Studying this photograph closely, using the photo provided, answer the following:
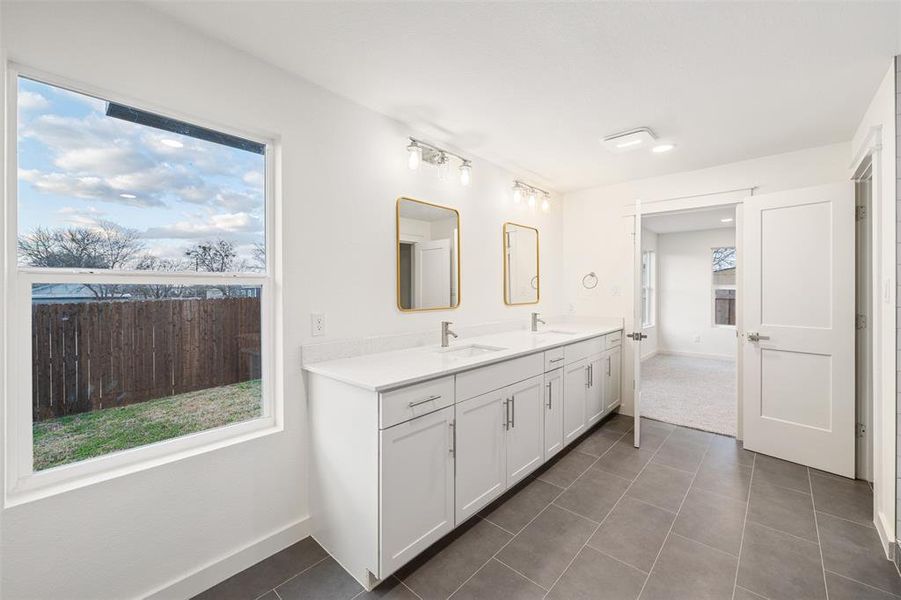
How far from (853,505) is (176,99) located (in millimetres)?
4208

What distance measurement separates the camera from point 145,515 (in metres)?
1.49

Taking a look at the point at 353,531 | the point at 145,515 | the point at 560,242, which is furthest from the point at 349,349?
the point at 560,242

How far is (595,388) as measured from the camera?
3336mm

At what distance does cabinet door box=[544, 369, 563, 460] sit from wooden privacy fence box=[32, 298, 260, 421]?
1.85m

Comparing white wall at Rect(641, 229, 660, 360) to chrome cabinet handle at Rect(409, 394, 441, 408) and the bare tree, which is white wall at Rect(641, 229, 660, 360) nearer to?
chrome cabinet handle at Rect(409, 394, 441, 408)

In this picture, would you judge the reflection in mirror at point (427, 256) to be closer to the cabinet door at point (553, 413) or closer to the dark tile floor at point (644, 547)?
the cabinet door at point (553, 413)

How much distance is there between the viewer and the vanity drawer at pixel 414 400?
1.59 meters

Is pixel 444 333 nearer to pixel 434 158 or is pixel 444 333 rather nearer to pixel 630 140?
pixel 434 158

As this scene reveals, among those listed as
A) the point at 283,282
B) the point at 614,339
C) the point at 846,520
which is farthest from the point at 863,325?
the point at 283,282

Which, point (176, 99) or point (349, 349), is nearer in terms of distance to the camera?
point (176, 99)

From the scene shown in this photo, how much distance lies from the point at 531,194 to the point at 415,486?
2888 mm

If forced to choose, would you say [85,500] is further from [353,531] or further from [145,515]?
[353,531]

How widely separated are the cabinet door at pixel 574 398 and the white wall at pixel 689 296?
4.96 meters

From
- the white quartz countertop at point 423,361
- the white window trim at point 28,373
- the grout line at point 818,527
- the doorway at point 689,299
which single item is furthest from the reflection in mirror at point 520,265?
the doorway at point 689,299
